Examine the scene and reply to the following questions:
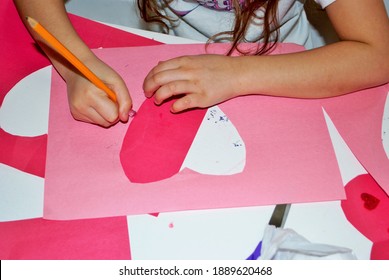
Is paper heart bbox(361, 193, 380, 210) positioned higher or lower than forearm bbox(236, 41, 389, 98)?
lower

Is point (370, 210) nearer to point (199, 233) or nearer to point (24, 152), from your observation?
point (199, 233)

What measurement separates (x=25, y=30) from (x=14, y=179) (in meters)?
0.26

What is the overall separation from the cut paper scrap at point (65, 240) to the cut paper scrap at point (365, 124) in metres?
0.30

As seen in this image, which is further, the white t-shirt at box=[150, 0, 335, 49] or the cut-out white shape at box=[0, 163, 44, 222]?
the white t-shirt at box=[150, 0, 335, 49]

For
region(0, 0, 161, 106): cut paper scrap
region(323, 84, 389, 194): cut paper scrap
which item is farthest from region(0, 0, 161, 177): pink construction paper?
region(323, 84, 389, 194): cut paper scrap

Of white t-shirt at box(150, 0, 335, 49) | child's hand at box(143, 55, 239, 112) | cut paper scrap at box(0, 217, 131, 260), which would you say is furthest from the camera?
white t-shirt at box(150, 0, 335, 49)

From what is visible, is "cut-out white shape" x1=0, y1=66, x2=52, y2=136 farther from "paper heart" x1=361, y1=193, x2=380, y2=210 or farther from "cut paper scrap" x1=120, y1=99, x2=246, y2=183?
"paper heart" x1=361, y1=193, x2=380, y2=210

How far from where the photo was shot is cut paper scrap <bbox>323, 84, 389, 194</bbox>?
55 centimetres

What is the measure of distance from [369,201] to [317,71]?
0.19 meters

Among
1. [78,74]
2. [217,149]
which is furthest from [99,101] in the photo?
[217,149]

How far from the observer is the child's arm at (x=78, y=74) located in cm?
57

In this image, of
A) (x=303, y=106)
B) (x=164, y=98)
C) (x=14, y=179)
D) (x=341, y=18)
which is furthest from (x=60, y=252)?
(x=341, y=18)

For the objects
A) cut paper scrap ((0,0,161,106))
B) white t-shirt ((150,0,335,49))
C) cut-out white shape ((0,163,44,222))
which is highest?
white t-shirt ((150,0,335,49))

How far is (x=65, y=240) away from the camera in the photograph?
1.61 ft
